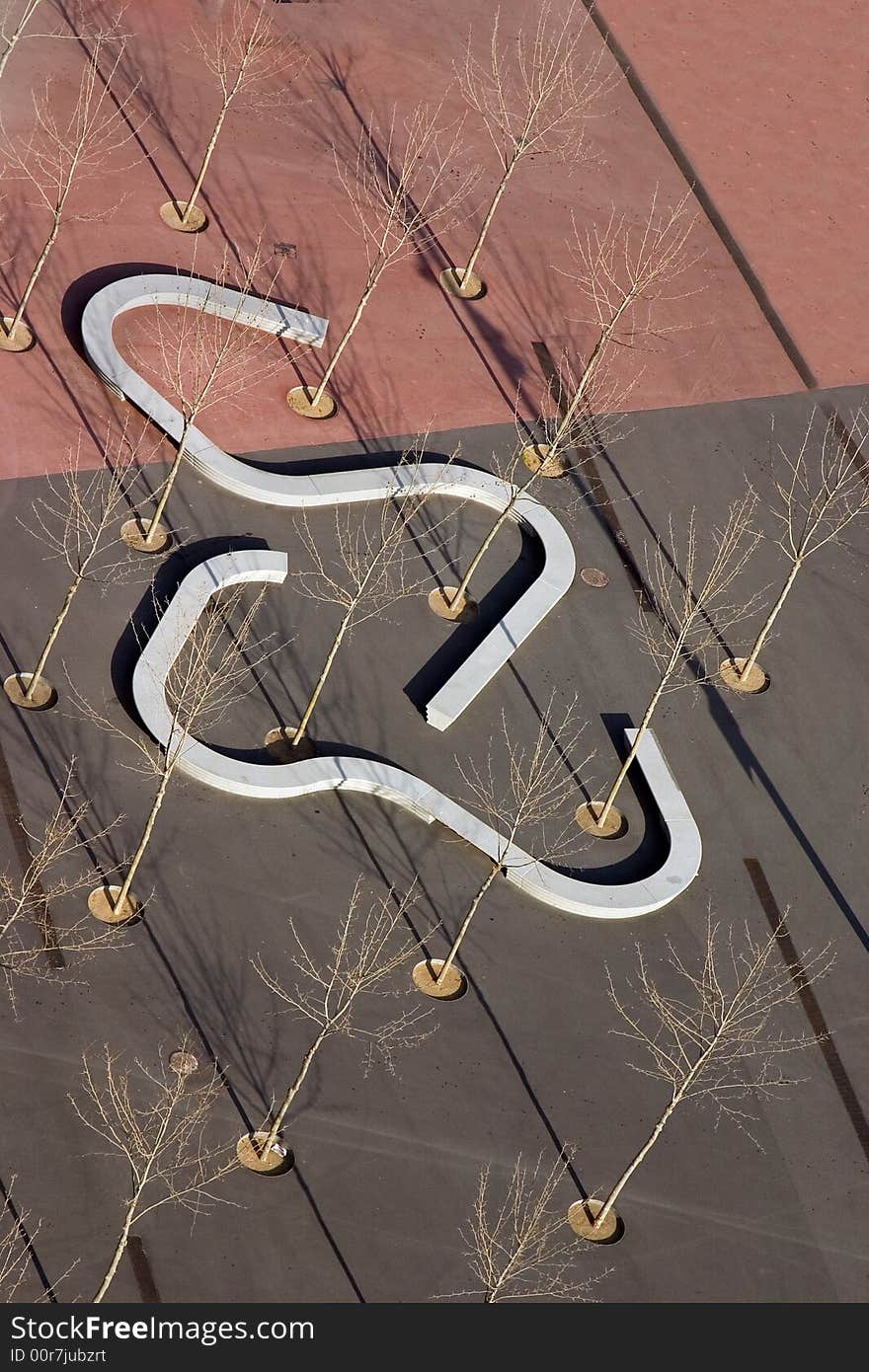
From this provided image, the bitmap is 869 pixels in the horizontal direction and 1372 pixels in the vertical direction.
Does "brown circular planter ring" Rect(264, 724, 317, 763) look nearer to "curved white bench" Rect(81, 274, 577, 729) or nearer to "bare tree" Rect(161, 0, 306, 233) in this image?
"curved white bench" Rect(81, 274, 577, 729)

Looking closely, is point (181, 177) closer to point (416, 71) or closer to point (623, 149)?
point (416, 71)

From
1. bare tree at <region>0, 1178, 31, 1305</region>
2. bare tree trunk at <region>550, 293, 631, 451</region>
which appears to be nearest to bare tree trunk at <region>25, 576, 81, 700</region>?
bare tree at <region>0, 1178, 31, 1305</region>

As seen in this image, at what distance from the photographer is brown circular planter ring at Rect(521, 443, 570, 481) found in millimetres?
52250

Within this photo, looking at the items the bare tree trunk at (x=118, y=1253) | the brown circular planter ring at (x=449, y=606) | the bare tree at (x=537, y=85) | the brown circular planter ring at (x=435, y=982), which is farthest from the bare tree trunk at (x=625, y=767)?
the bare tree at (x=537, y=85)

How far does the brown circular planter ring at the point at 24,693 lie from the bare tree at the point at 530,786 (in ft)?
32.2

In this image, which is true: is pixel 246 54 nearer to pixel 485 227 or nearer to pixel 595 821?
pixel 485 227

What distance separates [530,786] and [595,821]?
353 cm

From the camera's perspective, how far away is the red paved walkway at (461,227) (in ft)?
172

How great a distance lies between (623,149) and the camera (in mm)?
62688

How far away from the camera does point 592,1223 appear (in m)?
38.8

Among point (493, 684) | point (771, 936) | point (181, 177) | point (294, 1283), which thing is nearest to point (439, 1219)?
point (294, 1283)

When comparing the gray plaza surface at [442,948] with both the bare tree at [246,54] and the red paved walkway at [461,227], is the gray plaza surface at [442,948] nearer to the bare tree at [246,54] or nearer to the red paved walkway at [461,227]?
the red paved walkway at [461,227]

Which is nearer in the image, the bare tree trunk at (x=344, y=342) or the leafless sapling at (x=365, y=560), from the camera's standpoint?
the leafless sapling at (x=365, y=560)

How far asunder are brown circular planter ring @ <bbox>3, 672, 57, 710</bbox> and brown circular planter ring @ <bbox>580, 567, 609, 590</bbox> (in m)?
14.7
